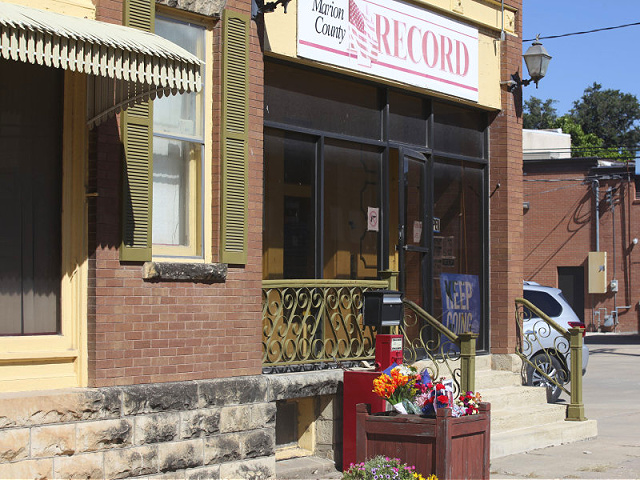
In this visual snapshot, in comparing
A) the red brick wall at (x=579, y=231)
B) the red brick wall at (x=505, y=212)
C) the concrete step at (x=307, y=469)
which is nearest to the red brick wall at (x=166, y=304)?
the concrete step at (x=307, y=469)

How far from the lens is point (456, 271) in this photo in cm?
1277

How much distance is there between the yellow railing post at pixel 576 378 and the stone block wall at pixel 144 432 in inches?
195

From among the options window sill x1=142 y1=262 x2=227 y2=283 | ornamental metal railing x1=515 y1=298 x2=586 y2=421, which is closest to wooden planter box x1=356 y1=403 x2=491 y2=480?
window sill x1=142 y1=262 x2=227 y2=283

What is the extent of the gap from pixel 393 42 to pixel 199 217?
3.91m

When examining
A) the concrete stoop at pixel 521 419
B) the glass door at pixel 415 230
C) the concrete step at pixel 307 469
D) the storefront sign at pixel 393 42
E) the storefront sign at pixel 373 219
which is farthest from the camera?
the glass door at pixel 415 230

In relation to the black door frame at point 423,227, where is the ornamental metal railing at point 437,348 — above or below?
below

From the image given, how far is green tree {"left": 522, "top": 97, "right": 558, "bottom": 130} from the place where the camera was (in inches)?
2913

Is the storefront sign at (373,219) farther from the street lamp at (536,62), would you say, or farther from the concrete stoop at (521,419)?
the street lamp at (536,62)

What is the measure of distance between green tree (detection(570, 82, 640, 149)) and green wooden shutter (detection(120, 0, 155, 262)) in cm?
6791

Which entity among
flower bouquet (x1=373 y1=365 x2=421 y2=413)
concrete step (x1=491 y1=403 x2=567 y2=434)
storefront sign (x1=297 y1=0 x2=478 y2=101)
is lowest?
concrete step (x1=491 y1=403 x2=567 y2=434)

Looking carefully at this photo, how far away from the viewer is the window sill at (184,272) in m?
7.83

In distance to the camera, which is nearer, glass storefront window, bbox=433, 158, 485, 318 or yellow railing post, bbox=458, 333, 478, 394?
yellow railing post, bbox=458, 333, 478, 394

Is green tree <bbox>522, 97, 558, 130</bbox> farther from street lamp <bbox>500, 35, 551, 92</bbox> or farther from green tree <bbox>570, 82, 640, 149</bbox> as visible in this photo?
street lamp <bbox>500, 35, 551, 92</bbox>

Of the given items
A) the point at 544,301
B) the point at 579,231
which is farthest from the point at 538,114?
the point at 544,301
